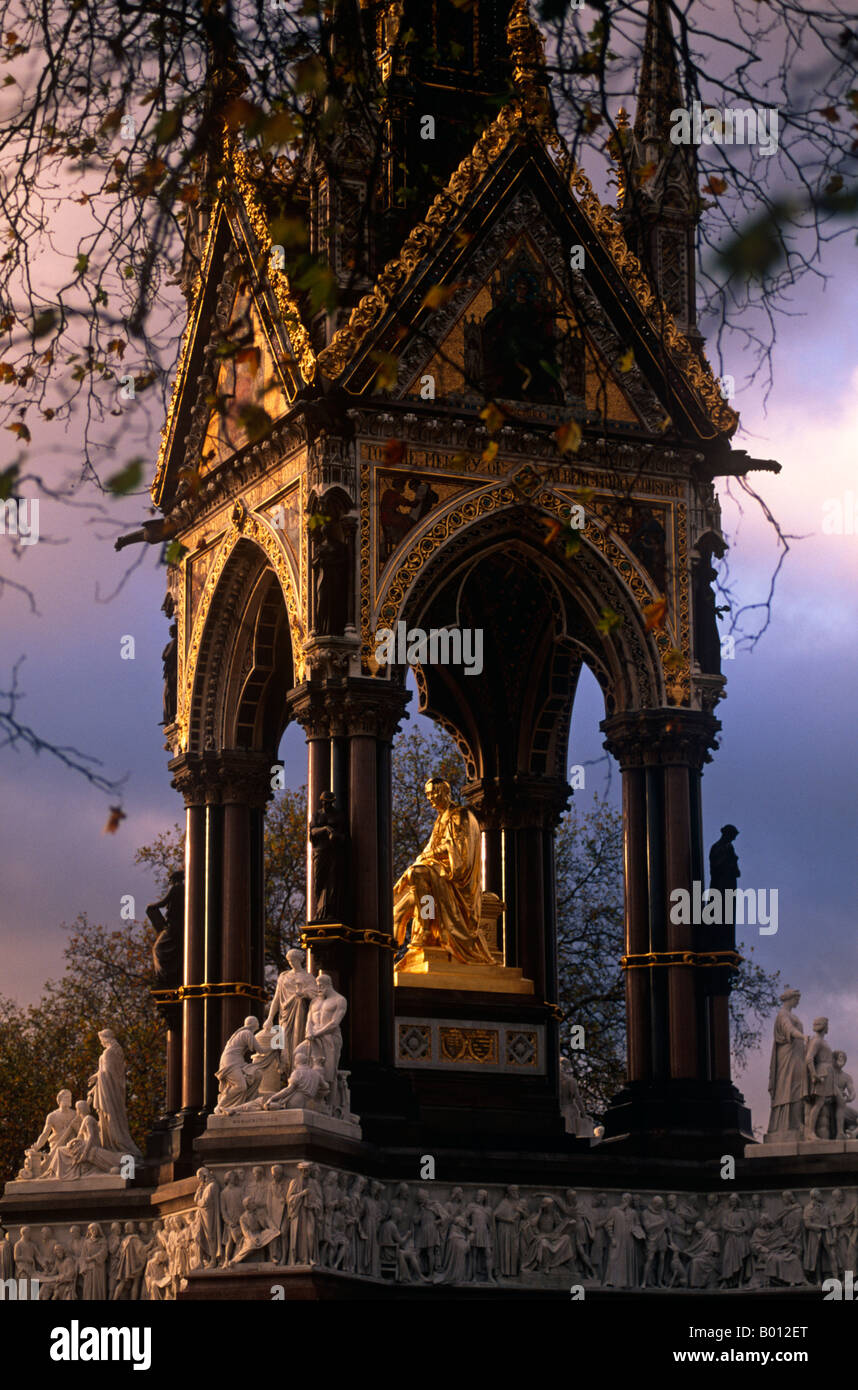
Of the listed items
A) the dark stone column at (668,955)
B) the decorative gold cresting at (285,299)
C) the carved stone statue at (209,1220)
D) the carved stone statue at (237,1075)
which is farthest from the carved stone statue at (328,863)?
the decorative gold cresting at (285,299)

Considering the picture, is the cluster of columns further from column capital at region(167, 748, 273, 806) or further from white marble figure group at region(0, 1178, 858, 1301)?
white marble figure group at region(0, 1178, 858, 1301)

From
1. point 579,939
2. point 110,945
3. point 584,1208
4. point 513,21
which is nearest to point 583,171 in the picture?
point 513,21

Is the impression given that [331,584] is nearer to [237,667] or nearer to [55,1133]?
[237,667]

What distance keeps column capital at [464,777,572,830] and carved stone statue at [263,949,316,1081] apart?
536cm

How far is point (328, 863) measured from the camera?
2512 centimetres

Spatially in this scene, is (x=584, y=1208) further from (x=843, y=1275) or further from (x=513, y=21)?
(x=513, y=21)

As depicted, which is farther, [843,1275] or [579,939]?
[579,939]

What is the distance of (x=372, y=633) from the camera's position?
25.9 meters

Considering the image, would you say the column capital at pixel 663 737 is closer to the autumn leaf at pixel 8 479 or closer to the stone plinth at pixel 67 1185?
the stone plinth at pixel 67 1185

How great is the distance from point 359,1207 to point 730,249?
14.9m

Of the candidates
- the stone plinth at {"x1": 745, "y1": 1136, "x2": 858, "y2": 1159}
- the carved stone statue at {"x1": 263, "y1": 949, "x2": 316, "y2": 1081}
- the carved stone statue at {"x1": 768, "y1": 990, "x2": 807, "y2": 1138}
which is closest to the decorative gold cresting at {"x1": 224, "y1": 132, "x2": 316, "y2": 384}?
the carved stone statue at {"x1": 263, "y1": 949, "x2": 316, "y2": 1081}
